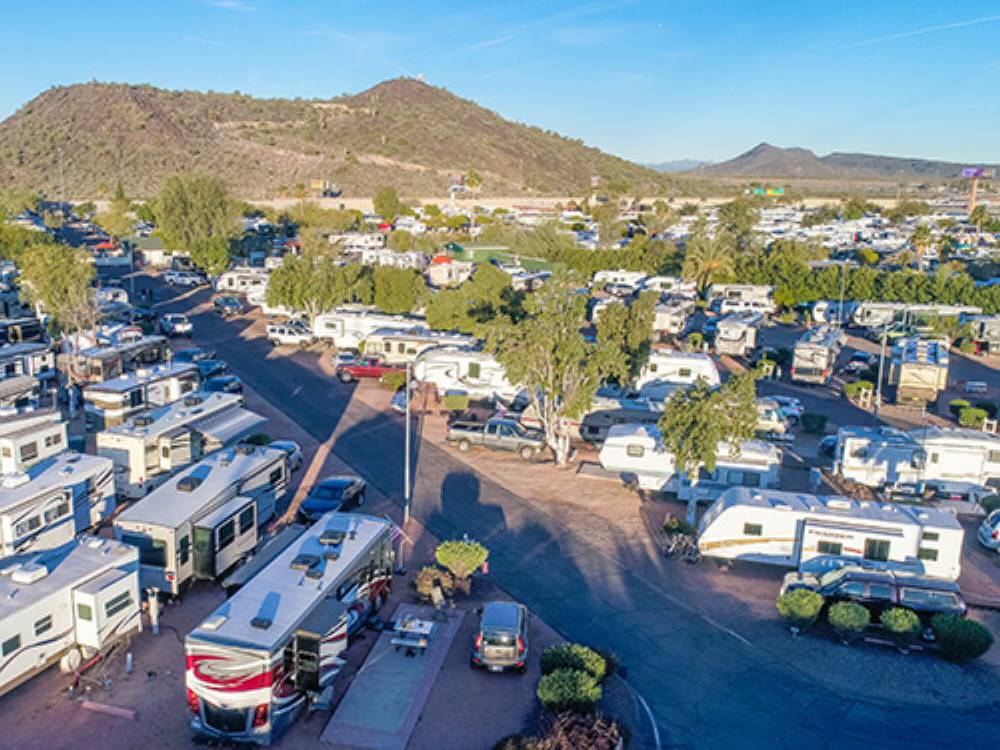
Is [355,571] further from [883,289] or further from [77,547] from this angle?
[883,289]

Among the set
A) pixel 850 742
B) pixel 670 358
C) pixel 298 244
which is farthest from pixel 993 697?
pixel 298 244

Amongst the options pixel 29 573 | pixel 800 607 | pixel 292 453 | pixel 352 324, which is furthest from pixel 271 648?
pixel 352 324

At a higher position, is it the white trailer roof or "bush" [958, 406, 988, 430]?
the white trailer roof

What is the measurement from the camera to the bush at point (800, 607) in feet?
43.2

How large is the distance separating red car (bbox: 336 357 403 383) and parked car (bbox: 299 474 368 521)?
10.9m

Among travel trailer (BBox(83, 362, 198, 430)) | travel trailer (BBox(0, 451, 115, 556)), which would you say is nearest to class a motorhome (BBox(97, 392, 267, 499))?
travel trailer (BBox(0, 451, 115, 556))

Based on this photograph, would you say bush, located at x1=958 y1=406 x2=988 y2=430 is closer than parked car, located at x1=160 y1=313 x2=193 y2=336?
Yes

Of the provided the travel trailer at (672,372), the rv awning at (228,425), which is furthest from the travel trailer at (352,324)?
the rv awning at (228,425)

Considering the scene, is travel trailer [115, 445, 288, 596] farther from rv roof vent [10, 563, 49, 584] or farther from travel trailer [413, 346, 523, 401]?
travel trailer [413, 346, 523, 401]

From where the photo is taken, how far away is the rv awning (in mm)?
18481

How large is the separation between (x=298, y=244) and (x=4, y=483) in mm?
49029

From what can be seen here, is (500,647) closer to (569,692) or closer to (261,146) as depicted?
(569,692)

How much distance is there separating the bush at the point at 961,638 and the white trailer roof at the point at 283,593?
355 inches

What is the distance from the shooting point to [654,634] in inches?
519
